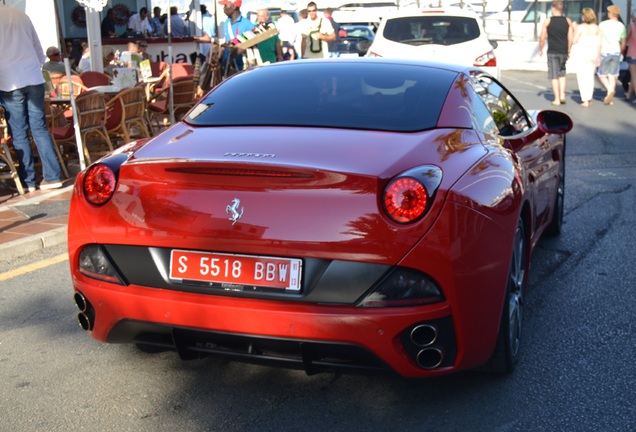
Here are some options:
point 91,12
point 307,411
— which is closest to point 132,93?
point 91,12

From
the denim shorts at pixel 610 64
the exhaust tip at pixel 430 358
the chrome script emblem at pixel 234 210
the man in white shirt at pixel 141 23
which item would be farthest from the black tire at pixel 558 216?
the man in white shirt at pixel 141 23

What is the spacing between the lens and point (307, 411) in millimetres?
3979

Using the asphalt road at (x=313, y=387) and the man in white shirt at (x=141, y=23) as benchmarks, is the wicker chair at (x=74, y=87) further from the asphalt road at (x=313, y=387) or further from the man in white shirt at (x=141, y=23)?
the man in white shirt at (x=141, y=23)

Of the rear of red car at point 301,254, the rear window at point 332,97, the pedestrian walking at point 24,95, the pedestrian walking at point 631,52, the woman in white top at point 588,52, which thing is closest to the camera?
the rear of red car at point 301,254

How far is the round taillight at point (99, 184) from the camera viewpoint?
13.3 ft

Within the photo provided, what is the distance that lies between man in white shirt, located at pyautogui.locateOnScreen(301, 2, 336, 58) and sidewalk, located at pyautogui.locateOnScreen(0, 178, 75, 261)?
11.2m

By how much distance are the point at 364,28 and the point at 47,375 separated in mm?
25974

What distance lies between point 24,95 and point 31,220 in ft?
6.55

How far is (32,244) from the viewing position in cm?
726

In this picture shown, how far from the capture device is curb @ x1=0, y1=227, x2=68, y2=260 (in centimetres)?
704

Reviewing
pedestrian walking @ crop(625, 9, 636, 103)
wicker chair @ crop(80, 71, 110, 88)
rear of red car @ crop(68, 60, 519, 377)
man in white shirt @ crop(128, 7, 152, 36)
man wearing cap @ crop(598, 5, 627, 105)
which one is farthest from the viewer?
man in white shirt @ crop(128, 7, 152, 36)

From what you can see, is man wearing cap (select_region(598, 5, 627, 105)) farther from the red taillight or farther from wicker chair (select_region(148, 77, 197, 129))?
wicker chair (select_region(148, 77, 197, 129))

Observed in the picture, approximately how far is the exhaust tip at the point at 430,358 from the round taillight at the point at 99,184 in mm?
1407

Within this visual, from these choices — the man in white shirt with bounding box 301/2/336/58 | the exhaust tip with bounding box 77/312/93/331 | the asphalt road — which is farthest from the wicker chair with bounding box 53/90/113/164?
the man in white shirt with bounding box 301/2/336/58
